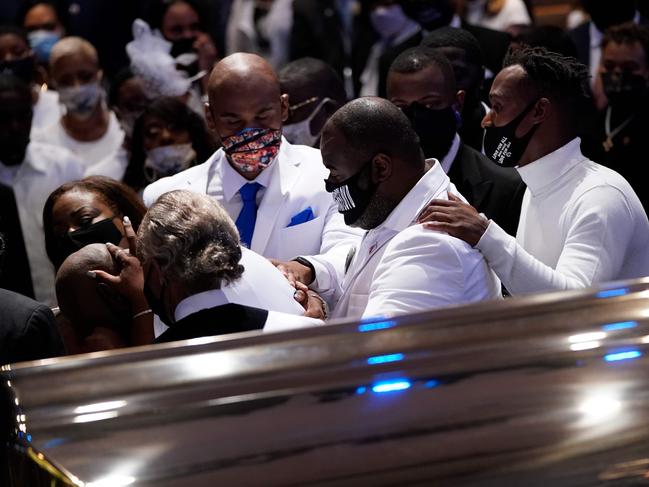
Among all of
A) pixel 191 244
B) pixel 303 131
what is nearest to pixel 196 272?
pixel 191 244

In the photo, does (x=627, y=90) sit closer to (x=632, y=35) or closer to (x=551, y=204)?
(x=632, y=35)

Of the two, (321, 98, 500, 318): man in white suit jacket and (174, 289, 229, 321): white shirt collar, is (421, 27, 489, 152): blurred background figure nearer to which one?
(321, 98, 500, 318): man in white suit jacket

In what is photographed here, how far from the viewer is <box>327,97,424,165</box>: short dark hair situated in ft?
11.1

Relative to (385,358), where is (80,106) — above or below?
above

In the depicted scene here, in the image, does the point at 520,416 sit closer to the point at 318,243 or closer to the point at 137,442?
the point at 137,442

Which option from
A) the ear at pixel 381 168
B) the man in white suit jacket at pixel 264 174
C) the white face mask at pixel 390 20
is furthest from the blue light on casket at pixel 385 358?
the white face mask at pixel 390 20

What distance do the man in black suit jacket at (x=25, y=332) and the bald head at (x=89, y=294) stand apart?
0.50 metres

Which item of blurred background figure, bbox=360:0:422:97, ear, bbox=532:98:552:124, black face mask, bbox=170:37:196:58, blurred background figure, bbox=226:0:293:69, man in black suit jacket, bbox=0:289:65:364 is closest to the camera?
man in black suit jacket, bbox=0:289:65:364

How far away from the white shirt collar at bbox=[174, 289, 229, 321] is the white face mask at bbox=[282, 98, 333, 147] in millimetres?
2539

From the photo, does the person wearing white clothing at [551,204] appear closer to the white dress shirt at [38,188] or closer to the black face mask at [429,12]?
the black face mask at [429,12]

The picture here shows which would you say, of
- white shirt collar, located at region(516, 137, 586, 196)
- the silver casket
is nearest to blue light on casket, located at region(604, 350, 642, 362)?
the silver casket

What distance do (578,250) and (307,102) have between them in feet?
7.53

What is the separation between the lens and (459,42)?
5332 mm

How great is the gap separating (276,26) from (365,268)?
5.39m
